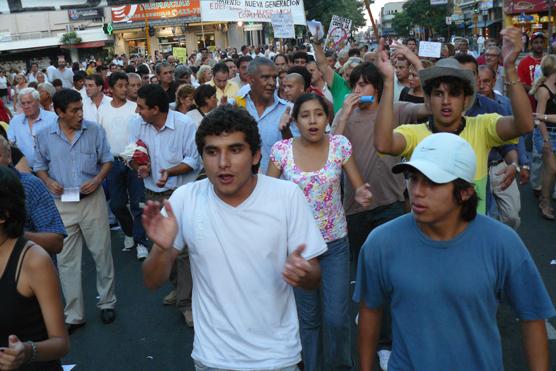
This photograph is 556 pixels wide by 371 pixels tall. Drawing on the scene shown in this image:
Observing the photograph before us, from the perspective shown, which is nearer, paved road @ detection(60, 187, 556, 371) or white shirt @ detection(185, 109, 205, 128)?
paved road @ detection(60, 187, 556, 371)

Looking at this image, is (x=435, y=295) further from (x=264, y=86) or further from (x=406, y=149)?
(x=264, y=86)

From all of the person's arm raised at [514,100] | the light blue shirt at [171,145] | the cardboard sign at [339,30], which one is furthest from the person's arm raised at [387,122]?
the cardboard sign at [339,30]

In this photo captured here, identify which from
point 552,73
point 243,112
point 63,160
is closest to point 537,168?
point 552,73

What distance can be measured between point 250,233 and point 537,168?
276 inches

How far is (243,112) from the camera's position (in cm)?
276

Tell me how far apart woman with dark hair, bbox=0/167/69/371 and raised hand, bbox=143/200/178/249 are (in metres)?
0.51

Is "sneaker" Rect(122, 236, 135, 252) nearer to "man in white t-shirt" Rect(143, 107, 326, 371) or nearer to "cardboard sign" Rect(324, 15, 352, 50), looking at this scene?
"man in white t-shirt" Rect(143, 107, 326, 371)

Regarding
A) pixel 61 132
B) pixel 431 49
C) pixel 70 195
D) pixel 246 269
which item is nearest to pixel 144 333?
pixel 70 195

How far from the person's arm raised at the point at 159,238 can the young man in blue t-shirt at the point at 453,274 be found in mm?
850

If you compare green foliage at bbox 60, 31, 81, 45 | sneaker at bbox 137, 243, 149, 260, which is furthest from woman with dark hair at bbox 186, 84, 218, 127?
green foliage at bbox 60, 31, 81, 45

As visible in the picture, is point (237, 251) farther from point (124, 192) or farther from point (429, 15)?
point (429, 15)

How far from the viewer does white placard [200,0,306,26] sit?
54.0ft

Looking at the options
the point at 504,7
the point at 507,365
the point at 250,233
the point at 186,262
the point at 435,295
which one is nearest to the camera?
the point at 435,295

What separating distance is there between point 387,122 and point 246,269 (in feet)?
4.13
